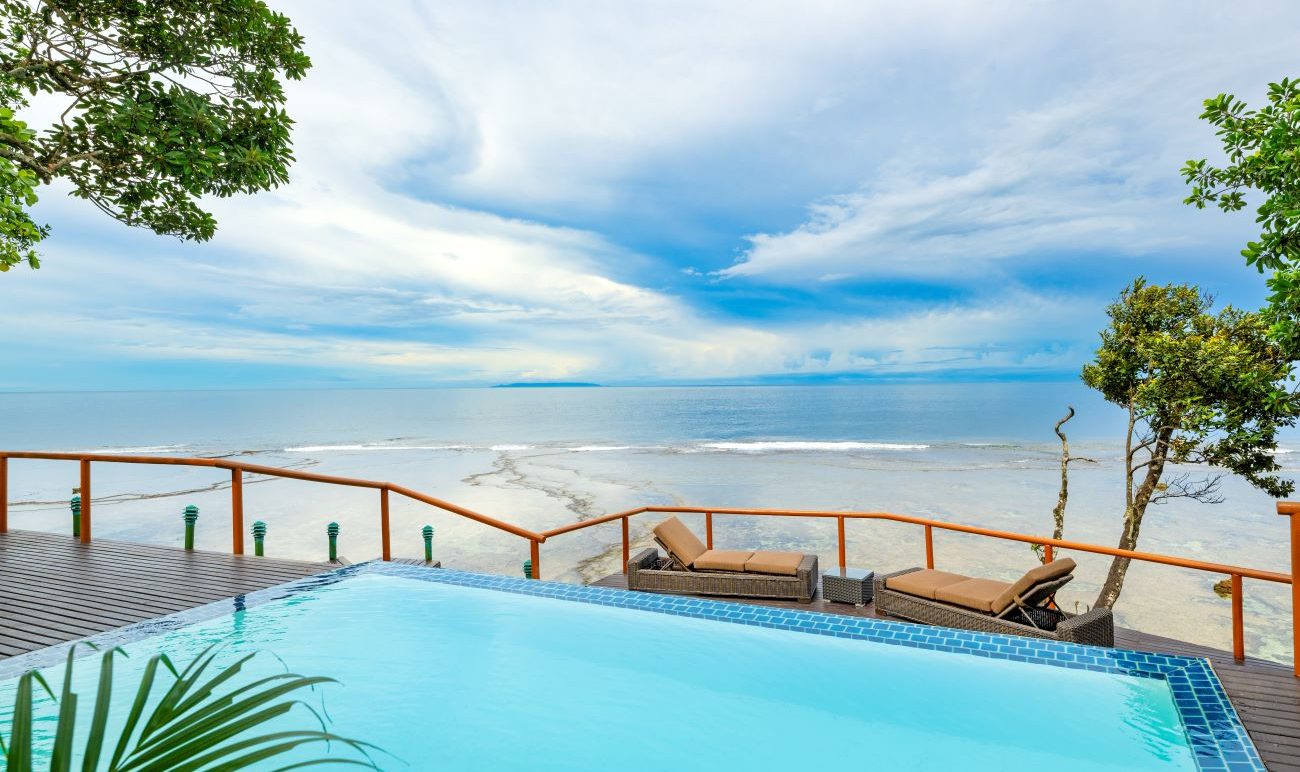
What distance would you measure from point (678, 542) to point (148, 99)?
649 centimetres

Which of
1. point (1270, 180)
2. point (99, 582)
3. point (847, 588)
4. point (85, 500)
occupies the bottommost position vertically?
point (847, 588)

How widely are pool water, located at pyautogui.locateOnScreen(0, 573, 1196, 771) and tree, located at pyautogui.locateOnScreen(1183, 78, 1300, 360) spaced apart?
291 centimetres

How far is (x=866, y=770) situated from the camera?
366 cm

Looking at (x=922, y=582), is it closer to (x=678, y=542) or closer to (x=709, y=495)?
(x=678, y=542)

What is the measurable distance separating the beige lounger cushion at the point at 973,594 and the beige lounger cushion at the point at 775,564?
1325 mm

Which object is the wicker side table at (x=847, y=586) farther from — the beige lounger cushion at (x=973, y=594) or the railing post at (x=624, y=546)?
the railing post at (x=624, y=546)

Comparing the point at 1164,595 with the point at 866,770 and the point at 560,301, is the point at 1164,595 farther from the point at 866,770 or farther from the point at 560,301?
the point at 560,301

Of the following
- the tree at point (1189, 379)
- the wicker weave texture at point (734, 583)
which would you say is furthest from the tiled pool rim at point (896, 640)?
the tree at point (1189, 379)

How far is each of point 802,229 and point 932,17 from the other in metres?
32.2

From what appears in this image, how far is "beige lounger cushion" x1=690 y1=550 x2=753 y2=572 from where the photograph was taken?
247 inches

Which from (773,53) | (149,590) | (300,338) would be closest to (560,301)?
(300,338)

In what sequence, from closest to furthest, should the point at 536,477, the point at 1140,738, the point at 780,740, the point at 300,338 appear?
1. the point at 1140,738
2. the point at 780,740
3. the point at 536,477
4. the point at 300,338

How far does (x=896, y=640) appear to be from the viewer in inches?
183

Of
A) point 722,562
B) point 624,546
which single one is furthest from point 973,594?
point 624,546
